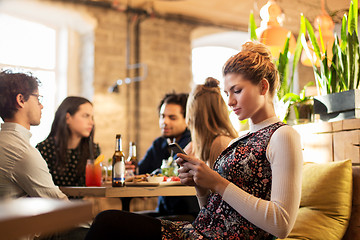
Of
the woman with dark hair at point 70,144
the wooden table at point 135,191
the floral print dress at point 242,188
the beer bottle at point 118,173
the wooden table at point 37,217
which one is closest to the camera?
the wooden table at point 37,217

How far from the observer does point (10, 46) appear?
580cm

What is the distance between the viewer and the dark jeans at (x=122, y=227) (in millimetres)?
1422

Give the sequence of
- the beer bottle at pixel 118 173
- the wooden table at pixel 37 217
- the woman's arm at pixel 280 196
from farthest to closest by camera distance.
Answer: the beer bottle at pixel 118 173 → the woman's arm at pixel 280 196 → the wooden table at pixel 37 217

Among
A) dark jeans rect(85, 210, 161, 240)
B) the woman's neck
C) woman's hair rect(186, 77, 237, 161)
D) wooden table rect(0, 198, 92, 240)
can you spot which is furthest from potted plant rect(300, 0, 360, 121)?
wooden table rect(0, 198, 92, 240)

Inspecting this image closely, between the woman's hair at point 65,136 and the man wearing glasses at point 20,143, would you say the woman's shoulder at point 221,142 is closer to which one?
the man wearing glasses at point 20,143

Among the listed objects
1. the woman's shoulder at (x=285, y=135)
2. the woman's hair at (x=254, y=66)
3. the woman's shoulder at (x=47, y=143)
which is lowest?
the woman's shoulder at (x=47, y=143)

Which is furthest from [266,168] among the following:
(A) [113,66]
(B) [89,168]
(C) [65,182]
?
(A) [113,66]

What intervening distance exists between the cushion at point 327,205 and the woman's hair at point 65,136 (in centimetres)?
156

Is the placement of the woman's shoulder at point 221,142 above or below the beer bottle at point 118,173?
above

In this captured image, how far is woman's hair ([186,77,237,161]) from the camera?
2338 mm

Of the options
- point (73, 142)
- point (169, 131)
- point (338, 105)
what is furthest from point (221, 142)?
point (169, 131)

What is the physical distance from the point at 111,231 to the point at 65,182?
147 centimetres

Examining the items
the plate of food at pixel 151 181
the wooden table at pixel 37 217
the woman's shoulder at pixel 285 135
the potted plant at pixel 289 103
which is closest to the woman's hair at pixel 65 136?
the plate of food at pixel 151 181

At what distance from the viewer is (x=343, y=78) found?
236 cm
